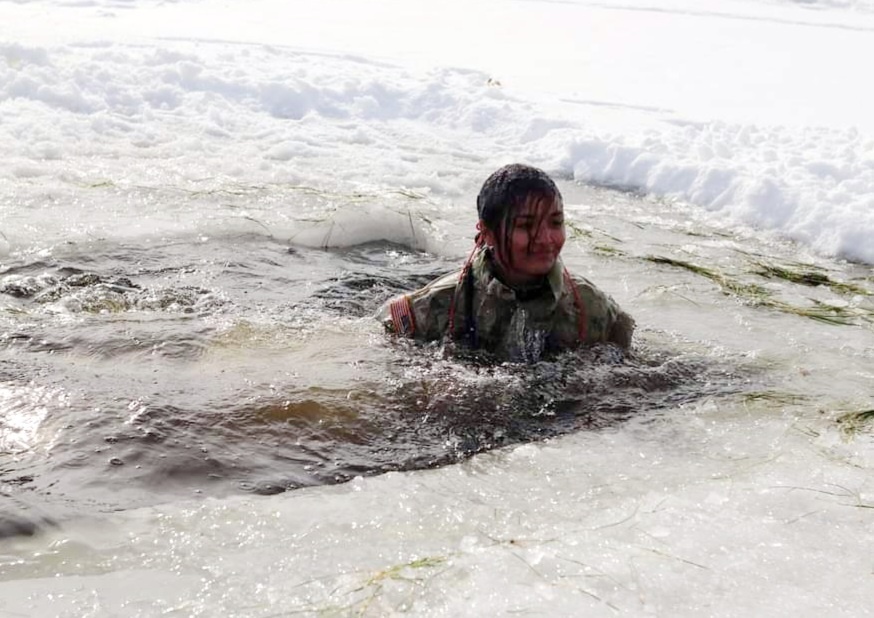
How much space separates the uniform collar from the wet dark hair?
14 centimetres

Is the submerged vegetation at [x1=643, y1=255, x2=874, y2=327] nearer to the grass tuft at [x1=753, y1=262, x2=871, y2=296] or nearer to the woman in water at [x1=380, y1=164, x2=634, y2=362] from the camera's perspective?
the grass tuft at [x1=753, y1=262, x2=871, y2=296]

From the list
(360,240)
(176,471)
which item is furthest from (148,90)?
(176,471)

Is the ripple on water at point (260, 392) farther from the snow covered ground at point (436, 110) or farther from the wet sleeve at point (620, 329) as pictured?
the snow covered ground at point (436, 110)

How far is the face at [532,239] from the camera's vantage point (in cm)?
371

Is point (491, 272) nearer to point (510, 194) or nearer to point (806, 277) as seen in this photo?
point (510, 194)

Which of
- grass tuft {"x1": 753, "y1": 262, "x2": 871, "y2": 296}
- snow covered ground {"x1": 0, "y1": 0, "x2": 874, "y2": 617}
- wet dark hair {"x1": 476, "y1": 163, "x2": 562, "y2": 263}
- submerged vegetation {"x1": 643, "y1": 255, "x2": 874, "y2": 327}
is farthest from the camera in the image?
grass tuft {"x1": 753, "y1": 262, "x2": 871, "y2": 296}

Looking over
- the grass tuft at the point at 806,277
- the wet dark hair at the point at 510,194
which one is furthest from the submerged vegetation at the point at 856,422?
the grass tuft at the point at 806,277

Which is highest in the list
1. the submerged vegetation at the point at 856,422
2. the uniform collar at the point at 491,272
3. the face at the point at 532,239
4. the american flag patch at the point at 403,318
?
the face at the point at 532,239

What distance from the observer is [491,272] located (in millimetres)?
3922

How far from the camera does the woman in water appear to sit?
372cm

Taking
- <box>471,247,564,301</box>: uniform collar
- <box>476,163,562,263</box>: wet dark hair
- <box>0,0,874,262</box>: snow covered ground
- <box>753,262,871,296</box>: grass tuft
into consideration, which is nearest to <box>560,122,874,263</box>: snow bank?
<box>0,0,874,262</box>: snow covered ground

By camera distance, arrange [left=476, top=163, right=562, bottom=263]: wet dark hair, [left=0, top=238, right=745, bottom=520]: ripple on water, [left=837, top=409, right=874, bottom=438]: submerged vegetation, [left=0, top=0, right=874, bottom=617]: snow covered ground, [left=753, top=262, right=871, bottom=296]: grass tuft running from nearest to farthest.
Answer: [left=0, top=0, right=874, bottom=617]: snow covered ground < [left=0, top=238, right=745, bottom=520]: ripple on water < [left=837, top=409, right=874, bottom=438]: submerged vegetation < [left=476, top=163, right=562, bottom=263]: wet dark hair < [left=753, top=262, right=871, bottom=296]: grass tuft

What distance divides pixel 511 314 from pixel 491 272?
0.67ft

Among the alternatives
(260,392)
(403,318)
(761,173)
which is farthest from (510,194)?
(761,173)
